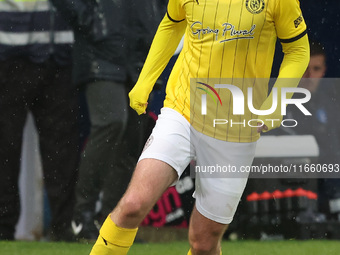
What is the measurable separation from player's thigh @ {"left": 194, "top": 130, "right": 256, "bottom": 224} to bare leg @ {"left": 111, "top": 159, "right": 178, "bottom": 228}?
0.93 feet

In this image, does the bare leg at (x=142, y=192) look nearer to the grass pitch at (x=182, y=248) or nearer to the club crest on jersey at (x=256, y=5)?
the club crest on jersey at (x=256, y=5)

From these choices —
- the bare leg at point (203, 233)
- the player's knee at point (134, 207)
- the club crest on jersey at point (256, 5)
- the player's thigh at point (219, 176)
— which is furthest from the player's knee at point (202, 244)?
the club crest on jersey at point (256, 5)

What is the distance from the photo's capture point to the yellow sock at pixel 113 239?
448cm

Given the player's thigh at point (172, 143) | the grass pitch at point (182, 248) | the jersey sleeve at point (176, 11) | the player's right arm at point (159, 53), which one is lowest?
the grass pitch at point (182, 248)

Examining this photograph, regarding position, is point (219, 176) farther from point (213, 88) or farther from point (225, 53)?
point (225, 53)

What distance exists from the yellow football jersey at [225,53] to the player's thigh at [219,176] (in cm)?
6

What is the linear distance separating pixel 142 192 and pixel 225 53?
85 cm

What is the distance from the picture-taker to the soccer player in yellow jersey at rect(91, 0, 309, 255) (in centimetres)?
467

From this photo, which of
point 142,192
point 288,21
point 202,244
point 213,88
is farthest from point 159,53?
point 202,244

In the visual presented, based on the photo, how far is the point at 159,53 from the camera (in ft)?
16.5

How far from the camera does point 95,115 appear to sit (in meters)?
→ 6.66

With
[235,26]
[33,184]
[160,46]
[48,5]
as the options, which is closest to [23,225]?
[33,184]

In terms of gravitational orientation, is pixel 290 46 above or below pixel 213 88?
above

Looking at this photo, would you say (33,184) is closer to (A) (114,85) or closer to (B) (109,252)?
(A) (114,85)
